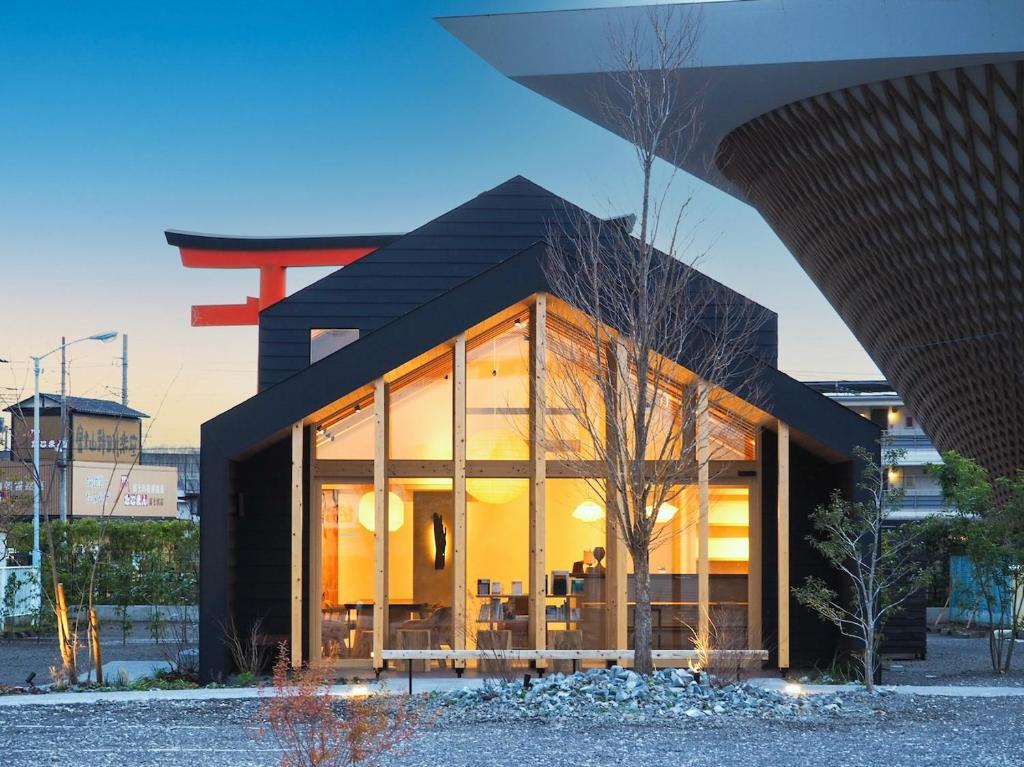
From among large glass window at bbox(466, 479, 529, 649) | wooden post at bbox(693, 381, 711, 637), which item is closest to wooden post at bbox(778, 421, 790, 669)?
wooden post at bbox(693, 381, 711, 637)

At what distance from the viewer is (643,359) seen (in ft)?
42.3

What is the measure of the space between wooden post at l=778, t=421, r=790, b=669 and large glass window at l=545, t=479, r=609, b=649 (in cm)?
199

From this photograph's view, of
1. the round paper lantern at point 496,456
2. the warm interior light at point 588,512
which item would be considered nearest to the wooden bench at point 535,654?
the warm interior light at point 588,512

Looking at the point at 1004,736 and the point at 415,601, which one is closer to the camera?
the point at 1004,736

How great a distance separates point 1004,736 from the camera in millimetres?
10383

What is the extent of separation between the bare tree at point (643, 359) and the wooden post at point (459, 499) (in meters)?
1.05

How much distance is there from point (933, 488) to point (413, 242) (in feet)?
164

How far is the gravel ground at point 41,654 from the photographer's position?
15.9 m

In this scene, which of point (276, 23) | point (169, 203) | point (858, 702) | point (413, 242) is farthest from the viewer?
point (169, 203)

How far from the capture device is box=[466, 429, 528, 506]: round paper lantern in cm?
1500

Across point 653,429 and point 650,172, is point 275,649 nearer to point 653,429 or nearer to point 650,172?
point 653,429

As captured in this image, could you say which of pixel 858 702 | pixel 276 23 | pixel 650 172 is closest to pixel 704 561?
pixel 858 702

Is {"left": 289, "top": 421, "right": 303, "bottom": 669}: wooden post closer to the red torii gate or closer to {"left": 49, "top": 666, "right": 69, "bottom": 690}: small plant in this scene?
{"left": 49, "top": 666, "right": 69, "bottom": 690}: small plant

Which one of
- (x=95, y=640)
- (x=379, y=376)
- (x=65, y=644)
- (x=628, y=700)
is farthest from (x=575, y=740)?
(x=65, y=644)
